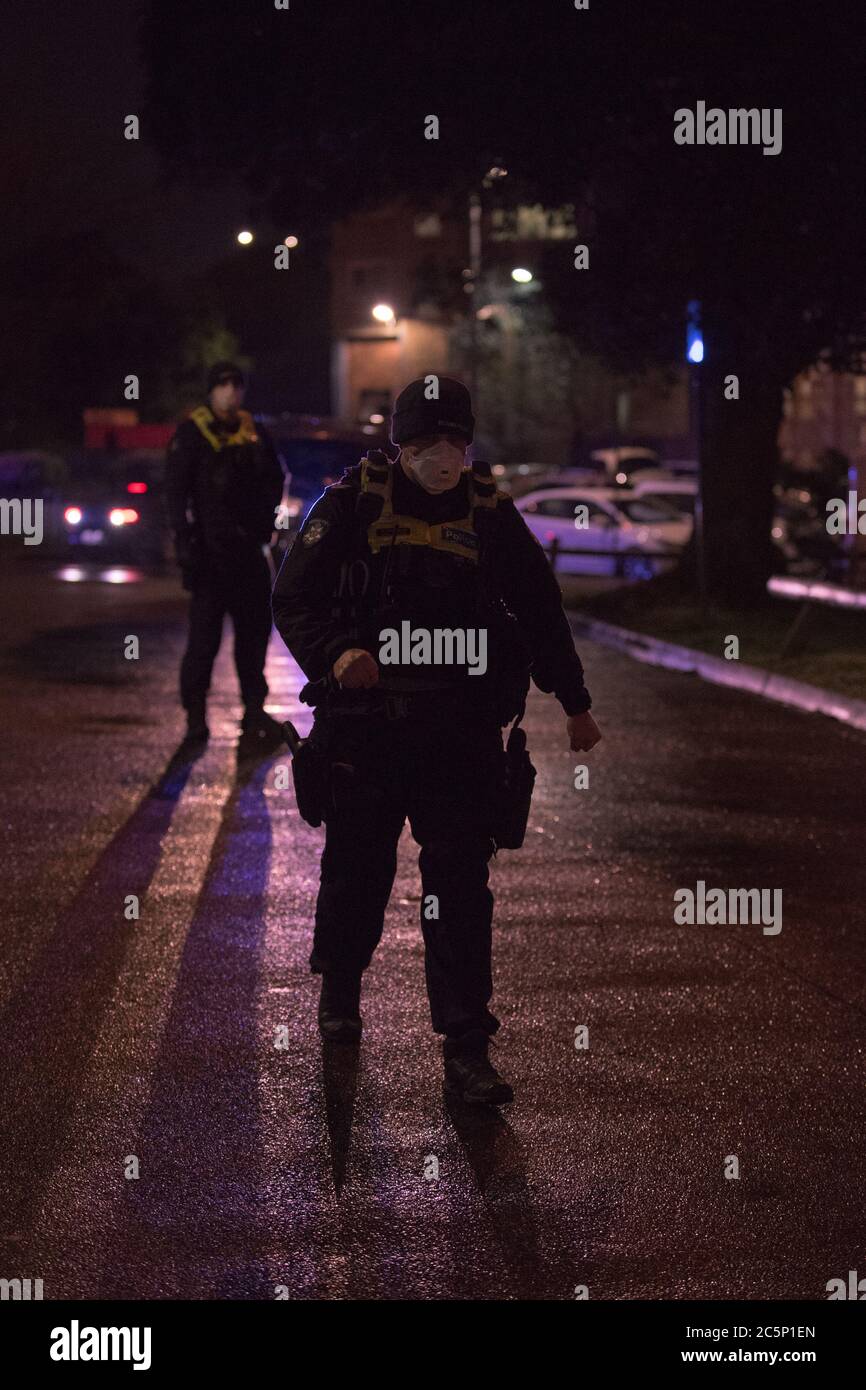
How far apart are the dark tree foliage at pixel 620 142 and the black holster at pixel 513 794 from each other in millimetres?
A: 15042

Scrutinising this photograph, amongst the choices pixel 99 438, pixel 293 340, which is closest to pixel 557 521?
pixel 99 438

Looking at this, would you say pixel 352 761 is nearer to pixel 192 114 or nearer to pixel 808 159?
pixel 808 159

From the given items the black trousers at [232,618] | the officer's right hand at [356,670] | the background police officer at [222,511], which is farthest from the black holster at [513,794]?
the black trousers at [232,618]

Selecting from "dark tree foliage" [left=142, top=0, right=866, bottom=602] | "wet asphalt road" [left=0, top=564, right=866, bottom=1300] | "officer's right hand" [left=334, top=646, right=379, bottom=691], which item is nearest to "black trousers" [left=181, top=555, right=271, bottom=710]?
"wet asphalt road" [left=0, top=564, right=866, bottom=1300]

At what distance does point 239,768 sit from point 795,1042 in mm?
5660

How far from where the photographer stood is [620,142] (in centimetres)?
2123

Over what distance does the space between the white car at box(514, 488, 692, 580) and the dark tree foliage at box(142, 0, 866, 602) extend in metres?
5.63

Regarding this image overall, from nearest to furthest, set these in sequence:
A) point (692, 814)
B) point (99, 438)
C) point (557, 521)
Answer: point (692, 814)
point (557, 521)
point (99, 438)

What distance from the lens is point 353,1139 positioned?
5.29m

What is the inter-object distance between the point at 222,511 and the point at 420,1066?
5.96 metres

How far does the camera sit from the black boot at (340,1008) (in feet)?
19.8

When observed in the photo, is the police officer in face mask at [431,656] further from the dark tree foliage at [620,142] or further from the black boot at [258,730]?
the dark tree foliage at [620,142]

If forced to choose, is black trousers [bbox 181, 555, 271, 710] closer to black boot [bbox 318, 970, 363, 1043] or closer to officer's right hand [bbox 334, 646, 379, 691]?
black boot [bbox 318, 970, 363, 1043]
